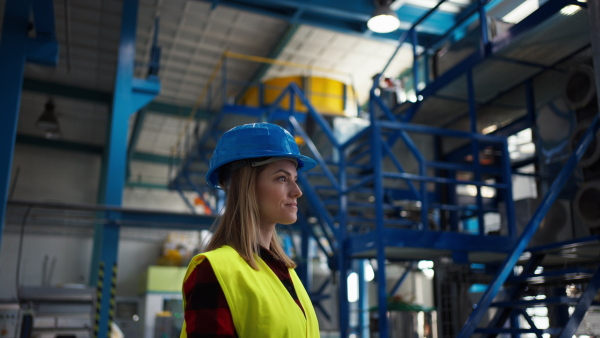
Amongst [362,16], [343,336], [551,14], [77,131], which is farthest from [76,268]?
[551,14]

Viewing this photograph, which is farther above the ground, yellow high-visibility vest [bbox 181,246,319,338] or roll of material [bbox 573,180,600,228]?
roll of material [bbox 573,180,600,228]

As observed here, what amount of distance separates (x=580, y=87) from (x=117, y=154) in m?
9.32

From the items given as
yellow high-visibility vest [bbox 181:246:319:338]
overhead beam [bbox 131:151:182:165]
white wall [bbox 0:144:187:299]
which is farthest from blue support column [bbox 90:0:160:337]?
overhead beam [bbox 131:151:182:165]

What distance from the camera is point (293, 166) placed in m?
2.08

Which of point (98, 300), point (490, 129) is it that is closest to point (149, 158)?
point (98, 300)

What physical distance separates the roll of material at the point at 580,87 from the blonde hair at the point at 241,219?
635 centimetres

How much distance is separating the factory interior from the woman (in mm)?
1970

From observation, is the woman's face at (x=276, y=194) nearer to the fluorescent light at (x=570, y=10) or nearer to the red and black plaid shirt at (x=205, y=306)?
the red and black plaid shirt at (x=205, y=306)

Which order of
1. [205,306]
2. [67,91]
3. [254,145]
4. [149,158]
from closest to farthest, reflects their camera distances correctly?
[205,306], [254,145], [67,91], [149,158]

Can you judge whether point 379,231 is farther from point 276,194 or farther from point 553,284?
point 276,194

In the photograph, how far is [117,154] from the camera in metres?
12.4

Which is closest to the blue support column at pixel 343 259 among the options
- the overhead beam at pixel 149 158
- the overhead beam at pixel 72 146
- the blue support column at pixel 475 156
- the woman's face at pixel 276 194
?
the blue support column at pixel 475 156

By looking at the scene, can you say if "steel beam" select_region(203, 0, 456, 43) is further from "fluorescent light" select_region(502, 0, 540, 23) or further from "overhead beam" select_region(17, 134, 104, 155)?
"overhead beam" select_region(17, 134, 104, 155)

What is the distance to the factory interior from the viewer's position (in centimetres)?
718
